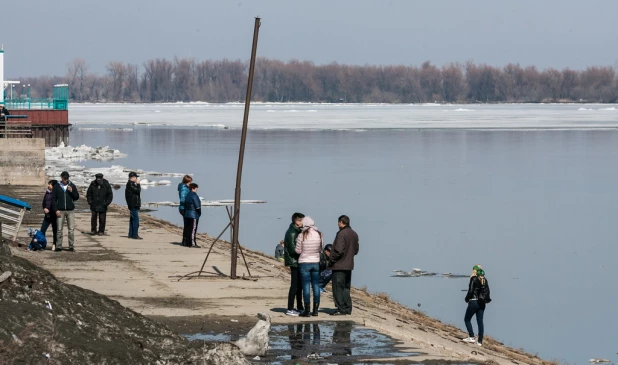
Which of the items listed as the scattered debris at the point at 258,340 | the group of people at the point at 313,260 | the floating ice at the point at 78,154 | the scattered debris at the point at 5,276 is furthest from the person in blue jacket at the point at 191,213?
the floating ice at the point at 78,154

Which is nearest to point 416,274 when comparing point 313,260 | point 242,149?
point 242,149

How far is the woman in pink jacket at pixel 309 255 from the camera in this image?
14227 millimetres

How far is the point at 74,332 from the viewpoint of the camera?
8828 millimetres

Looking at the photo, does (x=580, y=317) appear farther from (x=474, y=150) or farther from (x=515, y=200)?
(x=474, y=150)

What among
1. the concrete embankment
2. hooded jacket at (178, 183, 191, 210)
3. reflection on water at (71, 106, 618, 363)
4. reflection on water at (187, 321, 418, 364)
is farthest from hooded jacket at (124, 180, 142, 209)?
the concrete embankment

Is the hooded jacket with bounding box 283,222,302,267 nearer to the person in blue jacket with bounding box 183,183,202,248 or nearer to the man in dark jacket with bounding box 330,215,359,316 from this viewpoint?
the man in dark jacket with bounding box 330,215,359,316

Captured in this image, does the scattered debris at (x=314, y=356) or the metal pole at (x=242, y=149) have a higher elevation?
the metal pole at (x=242, y=149)

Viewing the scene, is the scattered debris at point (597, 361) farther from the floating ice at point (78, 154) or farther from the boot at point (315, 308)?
the floating ice at point (78, 154)

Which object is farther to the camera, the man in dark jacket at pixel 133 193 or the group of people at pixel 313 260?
the man in dark jacket at pixel 133 193

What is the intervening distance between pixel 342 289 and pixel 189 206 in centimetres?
676

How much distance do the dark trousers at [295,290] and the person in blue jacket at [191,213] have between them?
19.9 feet

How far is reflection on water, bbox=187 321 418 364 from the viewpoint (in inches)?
480

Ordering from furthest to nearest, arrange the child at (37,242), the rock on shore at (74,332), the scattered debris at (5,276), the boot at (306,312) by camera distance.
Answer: the child at (37,242), the boot at (306,312), the scattered debris at (5,276), the rock on shore at (74,332)

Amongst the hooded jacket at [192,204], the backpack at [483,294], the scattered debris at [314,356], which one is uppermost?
the hooded jacket at [192,204]
